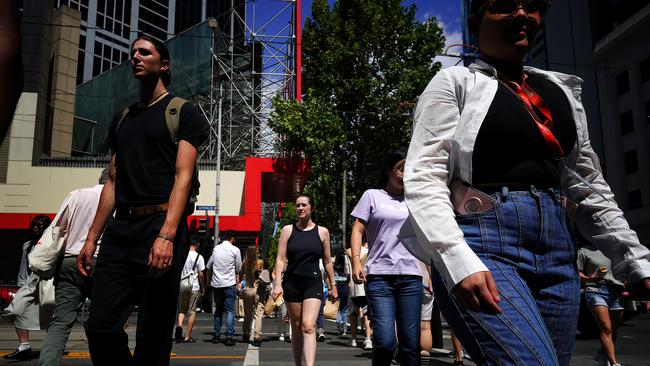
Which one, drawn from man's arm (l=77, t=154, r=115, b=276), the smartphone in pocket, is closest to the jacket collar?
the smartphone in pocket

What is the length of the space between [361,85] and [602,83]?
60.3 feet

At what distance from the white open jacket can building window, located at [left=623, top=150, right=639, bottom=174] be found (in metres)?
35.4

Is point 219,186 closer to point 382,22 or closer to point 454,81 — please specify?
point 382,22

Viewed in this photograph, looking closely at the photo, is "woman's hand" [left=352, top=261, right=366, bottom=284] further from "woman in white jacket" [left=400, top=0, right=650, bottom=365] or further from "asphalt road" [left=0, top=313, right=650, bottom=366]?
"woman in white jacket" [left=400, top=0, right=650, bottom=365]

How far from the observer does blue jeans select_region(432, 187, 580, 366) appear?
177cm

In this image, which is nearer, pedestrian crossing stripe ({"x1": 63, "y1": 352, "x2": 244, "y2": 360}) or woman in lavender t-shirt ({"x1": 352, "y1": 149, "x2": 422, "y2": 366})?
woman in lavender t-shirt ({"x1": 352, "y1": 149, "x2": 422, "y2": 366})

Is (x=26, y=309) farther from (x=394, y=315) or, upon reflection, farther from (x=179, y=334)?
(x=394, y=315)

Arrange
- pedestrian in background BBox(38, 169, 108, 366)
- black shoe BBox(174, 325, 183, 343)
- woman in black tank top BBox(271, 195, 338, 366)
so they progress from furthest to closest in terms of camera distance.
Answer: black shoe BBox(174, 325, 183, 343)
woman in black tank top BBox(271, 195, 338, 366)
pedestrian in background BBox(38, 169, 108, 366)

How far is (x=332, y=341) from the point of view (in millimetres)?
11258

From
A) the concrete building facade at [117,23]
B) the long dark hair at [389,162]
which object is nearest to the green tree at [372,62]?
the long dark hair at [389,162]

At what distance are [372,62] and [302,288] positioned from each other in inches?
873

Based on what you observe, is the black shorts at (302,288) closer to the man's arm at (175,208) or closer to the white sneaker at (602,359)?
the man's arm at (175,208)

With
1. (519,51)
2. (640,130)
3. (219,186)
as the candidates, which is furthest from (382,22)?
(519,51)

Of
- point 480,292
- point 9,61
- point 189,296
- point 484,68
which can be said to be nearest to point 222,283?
point 189,296
